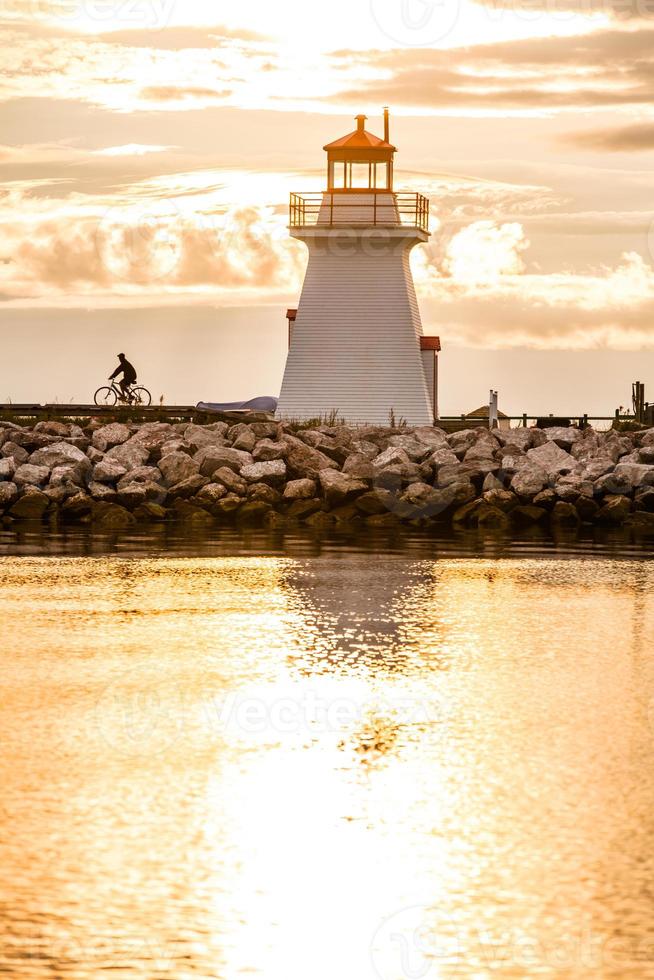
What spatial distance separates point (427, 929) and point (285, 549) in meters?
16.1

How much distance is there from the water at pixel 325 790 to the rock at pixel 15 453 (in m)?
16.2

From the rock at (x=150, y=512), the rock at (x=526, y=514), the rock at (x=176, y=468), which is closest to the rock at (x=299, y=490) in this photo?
the rock at (x=176, y=468)

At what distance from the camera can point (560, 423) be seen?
155ft

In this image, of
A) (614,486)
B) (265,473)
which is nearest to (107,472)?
(265,473)

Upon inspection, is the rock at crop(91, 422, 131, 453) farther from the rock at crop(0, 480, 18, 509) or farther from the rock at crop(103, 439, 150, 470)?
the rock at crop(0, 480, 18, 509)

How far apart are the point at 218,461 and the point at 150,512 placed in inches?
82.7

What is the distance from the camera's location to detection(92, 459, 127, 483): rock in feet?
96.9

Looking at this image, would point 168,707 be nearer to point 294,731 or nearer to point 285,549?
point 294,731

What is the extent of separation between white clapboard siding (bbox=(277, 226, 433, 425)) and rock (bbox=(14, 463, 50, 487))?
12058 mm

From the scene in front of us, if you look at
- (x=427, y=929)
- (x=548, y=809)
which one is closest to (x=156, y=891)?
(x=427, y=929)

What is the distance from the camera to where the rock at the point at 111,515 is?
2774 centimetres

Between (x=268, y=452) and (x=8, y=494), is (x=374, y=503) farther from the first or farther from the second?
(x=8, y=494)

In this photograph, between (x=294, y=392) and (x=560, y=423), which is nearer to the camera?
(x=294, y=392)

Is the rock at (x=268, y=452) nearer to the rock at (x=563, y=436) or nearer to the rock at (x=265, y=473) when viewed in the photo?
the rock at (x=265, y=473)
